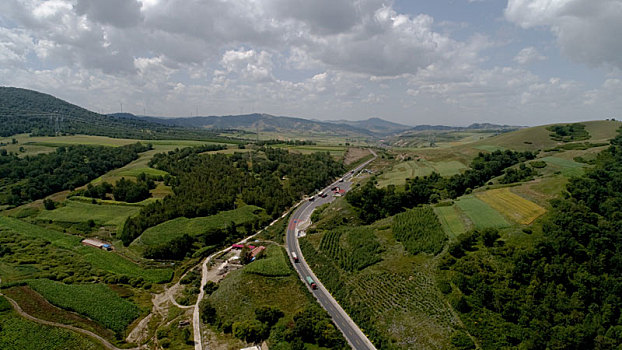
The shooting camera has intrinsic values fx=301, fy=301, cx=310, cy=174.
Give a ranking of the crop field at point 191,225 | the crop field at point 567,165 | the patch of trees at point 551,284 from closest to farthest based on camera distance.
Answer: the patch of trees at point 551,284 < the crop field at point 567,165 < the crop field at point 191,225

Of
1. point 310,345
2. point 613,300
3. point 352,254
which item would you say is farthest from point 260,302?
point 613,300

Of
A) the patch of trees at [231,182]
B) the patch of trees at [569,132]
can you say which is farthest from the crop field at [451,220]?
the patch of trees at [569,132]

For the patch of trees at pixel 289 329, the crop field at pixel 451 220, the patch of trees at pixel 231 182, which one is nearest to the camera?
the patch of trees at pixel 289 329

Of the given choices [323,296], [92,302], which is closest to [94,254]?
[92,302]

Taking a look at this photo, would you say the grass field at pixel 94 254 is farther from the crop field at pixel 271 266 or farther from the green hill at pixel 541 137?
the green hill at pixel 541 137

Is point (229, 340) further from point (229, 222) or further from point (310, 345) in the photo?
point (229, 222)
